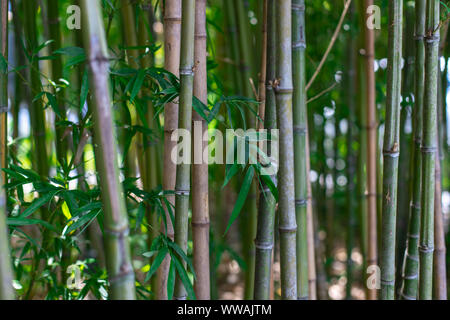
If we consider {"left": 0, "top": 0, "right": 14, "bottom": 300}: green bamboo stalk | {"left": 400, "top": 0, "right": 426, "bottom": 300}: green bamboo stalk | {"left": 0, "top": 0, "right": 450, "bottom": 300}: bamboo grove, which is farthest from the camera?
{"left": 400, "top": 0, "right": 426, "bottom": 300}: green bamboo stalk

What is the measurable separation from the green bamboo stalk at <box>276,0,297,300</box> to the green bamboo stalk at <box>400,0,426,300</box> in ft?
1.07

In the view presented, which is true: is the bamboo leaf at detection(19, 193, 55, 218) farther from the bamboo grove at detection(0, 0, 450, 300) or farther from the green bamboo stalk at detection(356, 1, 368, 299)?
the green bamboo stalk at detection(356, 1, 368, 299)

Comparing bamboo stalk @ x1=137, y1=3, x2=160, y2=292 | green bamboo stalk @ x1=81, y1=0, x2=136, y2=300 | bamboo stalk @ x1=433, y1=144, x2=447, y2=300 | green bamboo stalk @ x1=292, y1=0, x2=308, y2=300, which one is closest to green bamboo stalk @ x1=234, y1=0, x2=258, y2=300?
bamboo stalk @ x1=137, y1=3, x2=160, y2=292

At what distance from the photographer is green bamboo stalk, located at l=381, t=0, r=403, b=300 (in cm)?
90

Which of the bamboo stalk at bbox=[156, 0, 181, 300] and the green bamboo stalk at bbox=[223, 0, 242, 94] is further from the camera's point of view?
the green bamboo stalk at bbox=[223, 0, 242, 94]

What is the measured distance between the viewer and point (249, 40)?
1488 mm

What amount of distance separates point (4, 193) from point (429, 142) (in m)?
0.84

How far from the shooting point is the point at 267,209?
0.92 m

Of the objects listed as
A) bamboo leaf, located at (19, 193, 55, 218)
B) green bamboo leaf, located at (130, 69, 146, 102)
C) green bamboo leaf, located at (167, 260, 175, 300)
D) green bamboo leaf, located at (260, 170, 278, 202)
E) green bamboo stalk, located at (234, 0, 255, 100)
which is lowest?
green bamboo leaf, located at (167, 260, 175, 300)

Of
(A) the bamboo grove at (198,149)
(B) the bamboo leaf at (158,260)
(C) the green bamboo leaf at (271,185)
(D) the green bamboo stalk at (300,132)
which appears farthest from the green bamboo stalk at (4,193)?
(D) the green bamboo stalk at (300,132)

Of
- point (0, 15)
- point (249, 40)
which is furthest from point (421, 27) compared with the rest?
point (0, 15)

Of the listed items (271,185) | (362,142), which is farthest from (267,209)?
(362,142)

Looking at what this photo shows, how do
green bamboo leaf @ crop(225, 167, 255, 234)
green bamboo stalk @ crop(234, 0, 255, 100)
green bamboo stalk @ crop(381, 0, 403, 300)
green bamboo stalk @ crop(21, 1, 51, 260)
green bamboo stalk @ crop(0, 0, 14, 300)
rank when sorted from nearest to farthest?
green bamboo stalk @ crop(0, 0, 14, 300) → green bamboo leaf @ crop(225, 167, 255, 234) → green bamboo stalk @ crop(381, 0, 403, 300) → green bamboo stalk @ crop(21, 1, 51, 260) → green bamboo stalk @ crop(234, 0, 255, 100)

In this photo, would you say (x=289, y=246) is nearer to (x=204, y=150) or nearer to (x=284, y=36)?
(x=204, y=150)
